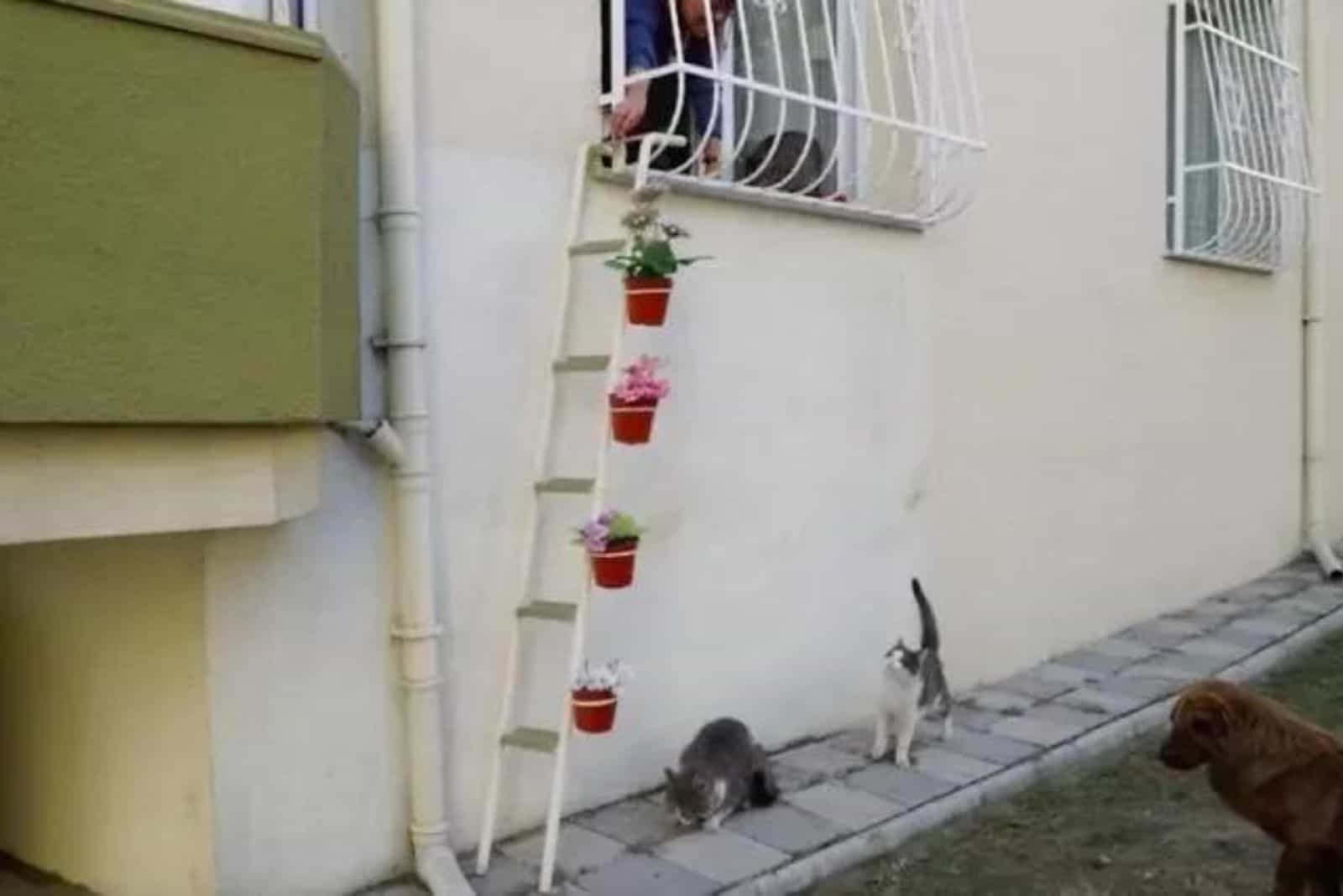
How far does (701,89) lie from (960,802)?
2.51 m

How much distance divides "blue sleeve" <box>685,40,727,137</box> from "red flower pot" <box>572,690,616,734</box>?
77.1 inches

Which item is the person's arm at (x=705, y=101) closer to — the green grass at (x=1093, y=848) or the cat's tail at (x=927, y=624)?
the cat's tail at (x=927, y=624)

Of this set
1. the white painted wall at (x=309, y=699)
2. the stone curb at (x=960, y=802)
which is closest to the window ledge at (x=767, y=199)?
the white painted wall at (x=309, y=699)

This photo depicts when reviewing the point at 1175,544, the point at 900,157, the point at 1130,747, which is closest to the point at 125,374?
the point at 900,157

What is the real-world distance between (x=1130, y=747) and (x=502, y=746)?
2.47 metres

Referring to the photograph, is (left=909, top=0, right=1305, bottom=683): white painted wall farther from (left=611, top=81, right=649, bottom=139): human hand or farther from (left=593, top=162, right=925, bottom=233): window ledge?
(left=611, top=81, right=649, bottom=139): human hand

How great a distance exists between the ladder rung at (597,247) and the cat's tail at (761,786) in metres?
1.59

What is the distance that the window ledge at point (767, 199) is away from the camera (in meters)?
3.76

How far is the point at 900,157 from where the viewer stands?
491 centimetres

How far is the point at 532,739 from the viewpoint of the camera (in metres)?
3.38

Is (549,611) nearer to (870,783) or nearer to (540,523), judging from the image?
(540,523)

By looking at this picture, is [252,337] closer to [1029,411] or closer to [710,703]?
[710,703]

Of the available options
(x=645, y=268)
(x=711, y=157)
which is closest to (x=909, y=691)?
(x=645, y=268)

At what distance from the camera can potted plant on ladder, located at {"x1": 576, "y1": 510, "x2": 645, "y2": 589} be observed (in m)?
3.26
